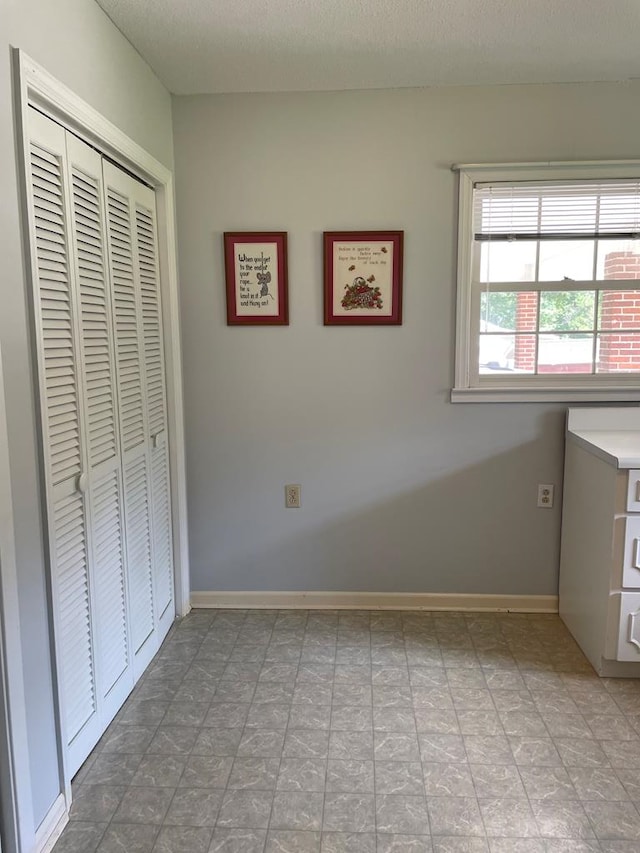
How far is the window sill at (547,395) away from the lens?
265 centimetres

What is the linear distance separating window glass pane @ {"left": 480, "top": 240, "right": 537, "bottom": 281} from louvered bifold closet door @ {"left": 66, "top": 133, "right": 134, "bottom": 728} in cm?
161

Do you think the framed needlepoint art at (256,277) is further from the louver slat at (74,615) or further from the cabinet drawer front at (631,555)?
the cabinet drawer front at (631,555)

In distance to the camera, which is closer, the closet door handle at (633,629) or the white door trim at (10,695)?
the white door trim at (10,695)

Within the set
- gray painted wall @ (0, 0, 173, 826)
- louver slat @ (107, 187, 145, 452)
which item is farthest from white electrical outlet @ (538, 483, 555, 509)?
gray painted wall @ (0, 0, 173, 826)

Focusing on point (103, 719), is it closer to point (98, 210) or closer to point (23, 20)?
point (98, 210)

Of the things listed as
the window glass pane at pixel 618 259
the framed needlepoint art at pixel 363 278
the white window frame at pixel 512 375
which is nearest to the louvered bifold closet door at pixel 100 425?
the framed needlepoint art at pixel 363 278

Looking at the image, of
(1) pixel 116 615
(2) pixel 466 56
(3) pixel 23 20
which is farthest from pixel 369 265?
(1) pixel 116 615

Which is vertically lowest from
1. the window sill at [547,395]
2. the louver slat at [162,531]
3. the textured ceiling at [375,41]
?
the louver slat at [162,531]

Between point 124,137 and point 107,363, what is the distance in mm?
796

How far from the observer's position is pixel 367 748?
6.23ft

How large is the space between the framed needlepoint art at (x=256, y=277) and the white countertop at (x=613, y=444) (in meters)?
1.39

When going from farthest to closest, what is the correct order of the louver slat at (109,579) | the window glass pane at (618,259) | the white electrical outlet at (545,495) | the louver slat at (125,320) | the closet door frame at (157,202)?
1. the white electrical outlet at (545,495)
2. the window glass pane at (618,259)
3. the louver slat at (125,320)
4. the louver slat at (109,579)
5. the closet door frame at (157,202)

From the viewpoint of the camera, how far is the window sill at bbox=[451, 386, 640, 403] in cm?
265

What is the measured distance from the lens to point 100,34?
74.8 inches
